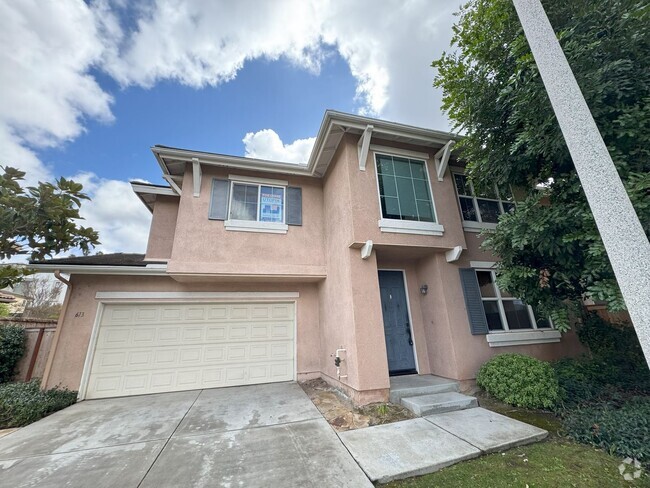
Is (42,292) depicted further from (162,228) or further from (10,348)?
(162,228)

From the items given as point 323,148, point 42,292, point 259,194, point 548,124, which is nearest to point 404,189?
point 323,148

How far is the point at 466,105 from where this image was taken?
4652 millimetres

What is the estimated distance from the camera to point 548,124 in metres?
3.57

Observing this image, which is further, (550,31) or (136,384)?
(136,384)

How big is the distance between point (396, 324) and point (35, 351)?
30.6ft

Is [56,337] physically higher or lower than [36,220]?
lower

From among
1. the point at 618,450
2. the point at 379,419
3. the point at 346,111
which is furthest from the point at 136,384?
the point at 618,450

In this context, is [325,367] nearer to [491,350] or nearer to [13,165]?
[491,350]

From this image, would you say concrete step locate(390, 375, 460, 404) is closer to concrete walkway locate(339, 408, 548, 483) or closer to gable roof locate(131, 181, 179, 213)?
concrete walkway locate(339, 408, 548, 483)

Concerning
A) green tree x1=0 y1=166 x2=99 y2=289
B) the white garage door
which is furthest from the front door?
green tree x1=0 y1=166 x2=99 y2=289

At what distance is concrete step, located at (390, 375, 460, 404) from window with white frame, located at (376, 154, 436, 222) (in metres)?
3.72

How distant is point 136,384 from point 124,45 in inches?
350

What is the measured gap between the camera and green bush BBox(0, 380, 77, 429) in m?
4.75

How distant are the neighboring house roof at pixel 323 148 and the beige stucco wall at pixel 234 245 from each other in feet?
1.17
